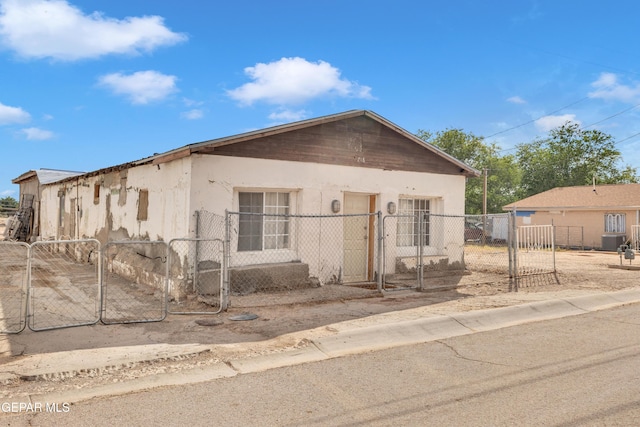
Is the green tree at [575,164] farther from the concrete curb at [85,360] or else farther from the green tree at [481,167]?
the concrete curb at [85,360]

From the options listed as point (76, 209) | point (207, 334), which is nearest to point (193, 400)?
point (207, 334)

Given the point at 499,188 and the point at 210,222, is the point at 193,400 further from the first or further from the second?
the point at 499,188

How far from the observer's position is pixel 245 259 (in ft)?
32.3

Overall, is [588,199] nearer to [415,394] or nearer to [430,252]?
[430,252]

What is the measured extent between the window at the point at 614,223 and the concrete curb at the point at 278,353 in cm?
2113

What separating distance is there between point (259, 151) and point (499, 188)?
4519cm

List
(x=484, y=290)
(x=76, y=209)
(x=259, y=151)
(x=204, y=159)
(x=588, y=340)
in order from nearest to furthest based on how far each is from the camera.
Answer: (x=588, y=340) → (x=204, y=159) → (x=259, y=151) → (x=484, y=290) → (x=76, y=209)

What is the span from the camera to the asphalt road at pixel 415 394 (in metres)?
3.97

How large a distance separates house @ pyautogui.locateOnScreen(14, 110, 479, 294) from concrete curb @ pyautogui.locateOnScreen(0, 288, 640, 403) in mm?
2460

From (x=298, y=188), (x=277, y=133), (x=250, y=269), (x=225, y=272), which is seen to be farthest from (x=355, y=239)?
(x=225, y=272)

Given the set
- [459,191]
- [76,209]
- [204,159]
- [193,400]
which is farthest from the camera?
[76,209]

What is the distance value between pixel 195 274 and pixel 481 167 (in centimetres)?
4282

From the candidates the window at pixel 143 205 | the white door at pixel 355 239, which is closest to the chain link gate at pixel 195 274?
the window at pixel 143 205

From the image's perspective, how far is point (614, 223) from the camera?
26.5 metres
